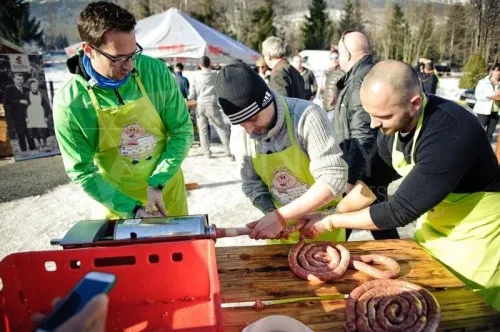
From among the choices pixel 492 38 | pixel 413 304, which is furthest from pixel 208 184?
pixel 492 38

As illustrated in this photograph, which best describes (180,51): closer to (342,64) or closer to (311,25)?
(342,64)

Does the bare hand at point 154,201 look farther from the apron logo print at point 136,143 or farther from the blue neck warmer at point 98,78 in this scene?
the blue neck warmer at point 98,78

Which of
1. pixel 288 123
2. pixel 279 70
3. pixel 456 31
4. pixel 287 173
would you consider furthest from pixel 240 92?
pixel 456 31

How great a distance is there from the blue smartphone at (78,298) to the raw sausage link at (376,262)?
3.83ft

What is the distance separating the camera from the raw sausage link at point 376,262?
1.56 m

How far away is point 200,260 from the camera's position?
1.12 metres

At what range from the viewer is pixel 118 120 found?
6.61 ft

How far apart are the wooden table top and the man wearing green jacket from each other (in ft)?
2.11

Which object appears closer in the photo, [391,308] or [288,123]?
[391,308]

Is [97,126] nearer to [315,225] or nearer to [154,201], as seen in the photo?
[154,201]

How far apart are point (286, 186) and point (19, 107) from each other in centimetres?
746

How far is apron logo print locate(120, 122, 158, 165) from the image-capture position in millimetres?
2068

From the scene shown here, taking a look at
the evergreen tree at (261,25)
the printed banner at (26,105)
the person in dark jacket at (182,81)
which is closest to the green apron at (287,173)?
the person in dark jacket at (182,81)

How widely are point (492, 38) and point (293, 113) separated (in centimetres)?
2453
